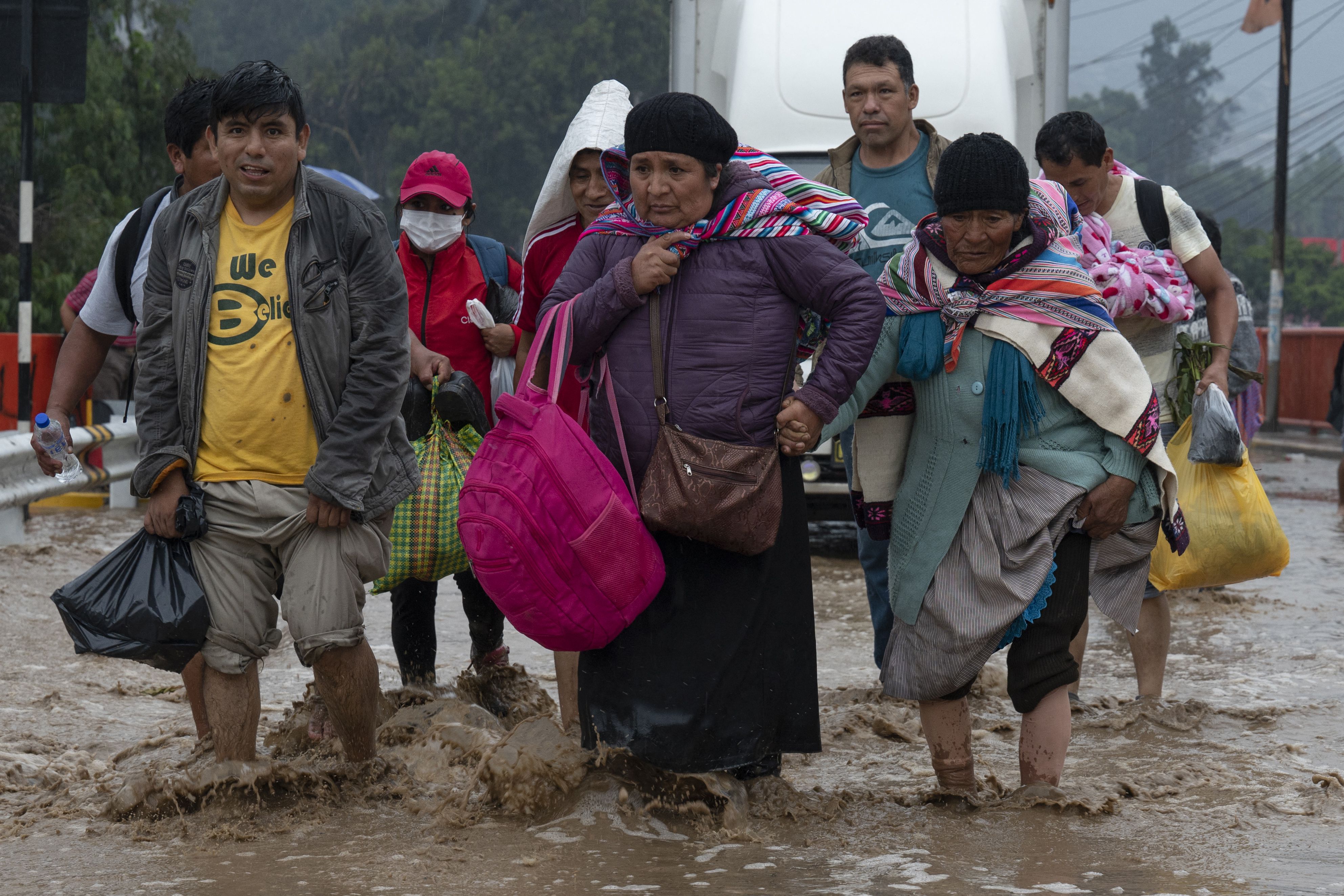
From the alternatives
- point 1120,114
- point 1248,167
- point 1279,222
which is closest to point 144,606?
point 1279,222

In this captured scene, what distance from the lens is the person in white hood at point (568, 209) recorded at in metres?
4.81

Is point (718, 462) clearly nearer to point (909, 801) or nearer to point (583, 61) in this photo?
point (909, 801)

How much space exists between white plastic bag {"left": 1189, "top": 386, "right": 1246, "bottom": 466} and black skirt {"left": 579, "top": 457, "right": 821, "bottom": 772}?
203cm

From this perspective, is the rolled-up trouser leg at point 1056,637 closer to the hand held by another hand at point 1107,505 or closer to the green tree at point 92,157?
the hand held by another hand at point 1107,505

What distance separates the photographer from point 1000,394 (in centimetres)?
397

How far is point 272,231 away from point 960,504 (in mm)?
1921

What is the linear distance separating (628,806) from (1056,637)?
1.18 metres

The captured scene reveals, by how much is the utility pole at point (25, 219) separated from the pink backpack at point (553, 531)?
6.60 meters

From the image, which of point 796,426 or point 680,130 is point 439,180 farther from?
point 796,426

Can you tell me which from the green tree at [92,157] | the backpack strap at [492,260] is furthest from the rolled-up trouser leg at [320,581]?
the green tree at [92,157]

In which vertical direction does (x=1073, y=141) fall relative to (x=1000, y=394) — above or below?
above

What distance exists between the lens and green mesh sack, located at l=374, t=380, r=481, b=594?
4.98 meters

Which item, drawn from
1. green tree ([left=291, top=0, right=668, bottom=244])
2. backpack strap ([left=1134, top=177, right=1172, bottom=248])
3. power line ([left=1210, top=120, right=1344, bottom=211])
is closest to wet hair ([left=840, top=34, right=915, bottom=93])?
backpack strap ([left=1134, top=177, right=1172, bottom=248])

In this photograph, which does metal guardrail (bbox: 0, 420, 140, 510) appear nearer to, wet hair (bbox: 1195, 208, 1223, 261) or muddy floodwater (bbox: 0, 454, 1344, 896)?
muddy floodwater (bbox: 0, 454, 1344, 896)
